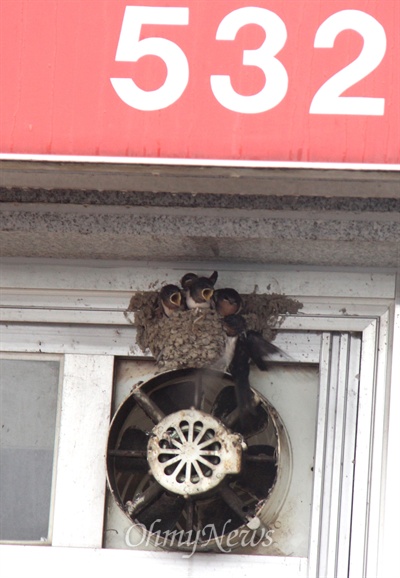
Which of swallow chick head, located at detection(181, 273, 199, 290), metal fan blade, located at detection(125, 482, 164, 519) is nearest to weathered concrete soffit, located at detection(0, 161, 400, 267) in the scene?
swallow chick head, located at detection(181, 273, 199, 290)

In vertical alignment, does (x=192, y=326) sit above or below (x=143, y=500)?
above

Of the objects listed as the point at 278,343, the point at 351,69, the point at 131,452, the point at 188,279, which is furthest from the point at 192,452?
the point at 351,69

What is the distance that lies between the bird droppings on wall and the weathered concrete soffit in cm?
19

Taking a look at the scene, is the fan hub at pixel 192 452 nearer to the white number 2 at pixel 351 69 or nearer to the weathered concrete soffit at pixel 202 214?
the weathered concrete soffit at pixel 202 214

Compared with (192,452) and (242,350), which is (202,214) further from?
A: (192,452)

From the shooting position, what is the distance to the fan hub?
15.8ft

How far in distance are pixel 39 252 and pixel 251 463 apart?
1.20m

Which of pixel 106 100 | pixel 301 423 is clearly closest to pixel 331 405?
pixel 301 423

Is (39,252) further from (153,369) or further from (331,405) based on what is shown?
(331,405)

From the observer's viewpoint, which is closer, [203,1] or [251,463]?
[203,1]

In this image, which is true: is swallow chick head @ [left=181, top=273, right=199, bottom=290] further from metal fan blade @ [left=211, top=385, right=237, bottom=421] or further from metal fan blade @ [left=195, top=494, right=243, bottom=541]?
metal fan blade @ [left=195, top=494, right=243, bottom=541]

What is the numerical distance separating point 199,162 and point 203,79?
0.87 ft

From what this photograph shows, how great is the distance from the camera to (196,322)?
5.10m

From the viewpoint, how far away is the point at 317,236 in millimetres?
4613
